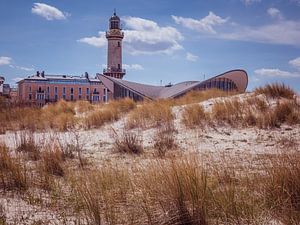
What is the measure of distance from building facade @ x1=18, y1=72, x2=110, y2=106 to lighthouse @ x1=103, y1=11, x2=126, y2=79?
7.78m

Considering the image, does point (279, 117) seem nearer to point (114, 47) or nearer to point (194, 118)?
point (194, 118)

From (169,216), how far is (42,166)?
8.54 ft

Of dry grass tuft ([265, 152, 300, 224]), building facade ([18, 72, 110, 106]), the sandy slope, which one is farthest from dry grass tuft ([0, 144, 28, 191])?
building facade ([18, 72, 110, 106])

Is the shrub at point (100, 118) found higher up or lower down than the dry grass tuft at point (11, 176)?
higher up

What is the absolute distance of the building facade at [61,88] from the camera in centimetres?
6638

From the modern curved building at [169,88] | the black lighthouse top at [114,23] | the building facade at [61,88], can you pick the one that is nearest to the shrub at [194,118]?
the modern curved building at [169,88]

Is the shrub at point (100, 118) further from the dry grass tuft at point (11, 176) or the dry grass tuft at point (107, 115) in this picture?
the dry grass tuft at point (11, 176)

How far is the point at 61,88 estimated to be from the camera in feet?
226

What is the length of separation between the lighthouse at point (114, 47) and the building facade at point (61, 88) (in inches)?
306

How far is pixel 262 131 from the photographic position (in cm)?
964

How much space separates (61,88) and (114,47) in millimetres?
14944

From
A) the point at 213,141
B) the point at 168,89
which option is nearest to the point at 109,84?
the point at 168,89

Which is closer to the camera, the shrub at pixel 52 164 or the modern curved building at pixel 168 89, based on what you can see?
the shrub at pixel 52 164

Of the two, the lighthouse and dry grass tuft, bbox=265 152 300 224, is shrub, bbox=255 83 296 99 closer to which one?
dry grass tuft, bbox=265 152 300 224
